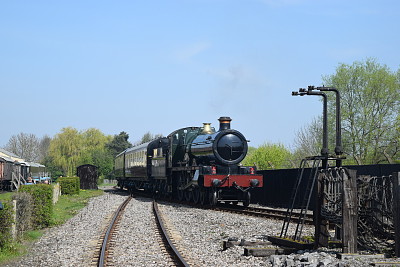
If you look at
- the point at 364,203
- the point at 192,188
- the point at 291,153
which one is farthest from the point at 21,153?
the point at 364,203

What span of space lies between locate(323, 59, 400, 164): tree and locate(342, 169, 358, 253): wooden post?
30000 mm

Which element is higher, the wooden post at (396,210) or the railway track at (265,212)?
the wooden post at (396,210)

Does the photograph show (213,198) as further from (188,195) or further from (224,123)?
(188,195)

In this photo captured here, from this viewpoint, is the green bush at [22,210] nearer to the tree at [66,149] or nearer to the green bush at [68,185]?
the green bush at [68,185]

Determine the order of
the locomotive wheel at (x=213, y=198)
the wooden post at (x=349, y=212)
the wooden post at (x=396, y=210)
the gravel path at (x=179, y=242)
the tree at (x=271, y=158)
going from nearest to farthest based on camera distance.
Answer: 1. the wooden post at (x=396, y=210)
2. the gravel path at (x=179, y=242)
3. the wooden post at (x=349, y=212)
4. the locomotive wheel at (x=213, y=198)
5. the tree at (x=271, y=158)

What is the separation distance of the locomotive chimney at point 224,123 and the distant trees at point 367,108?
64.4ft

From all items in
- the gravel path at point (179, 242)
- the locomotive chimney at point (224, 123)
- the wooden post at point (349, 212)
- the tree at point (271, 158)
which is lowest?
the gravel path at point (179, 242)

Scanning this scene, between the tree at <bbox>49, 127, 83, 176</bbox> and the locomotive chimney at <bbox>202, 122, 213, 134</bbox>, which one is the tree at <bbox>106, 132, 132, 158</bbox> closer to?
the tree at <bbox>49, 127, 83, 176</bbox>

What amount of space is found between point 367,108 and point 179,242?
31.4 meters

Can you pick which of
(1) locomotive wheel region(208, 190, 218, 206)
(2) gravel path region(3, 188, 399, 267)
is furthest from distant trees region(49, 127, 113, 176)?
(2) gravel path region(3, 188, 399, 267)

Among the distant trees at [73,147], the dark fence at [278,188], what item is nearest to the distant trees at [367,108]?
the dark fence at [278,188]

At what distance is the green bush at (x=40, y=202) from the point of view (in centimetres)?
1476

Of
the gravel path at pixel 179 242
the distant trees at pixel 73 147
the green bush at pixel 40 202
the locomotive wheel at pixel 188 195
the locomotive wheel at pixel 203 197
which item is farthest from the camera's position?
the distant trees at pixel 73 147

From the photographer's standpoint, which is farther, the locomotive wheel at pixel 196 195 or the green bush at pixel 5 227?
the locomotive wheel at pixel 196 195
